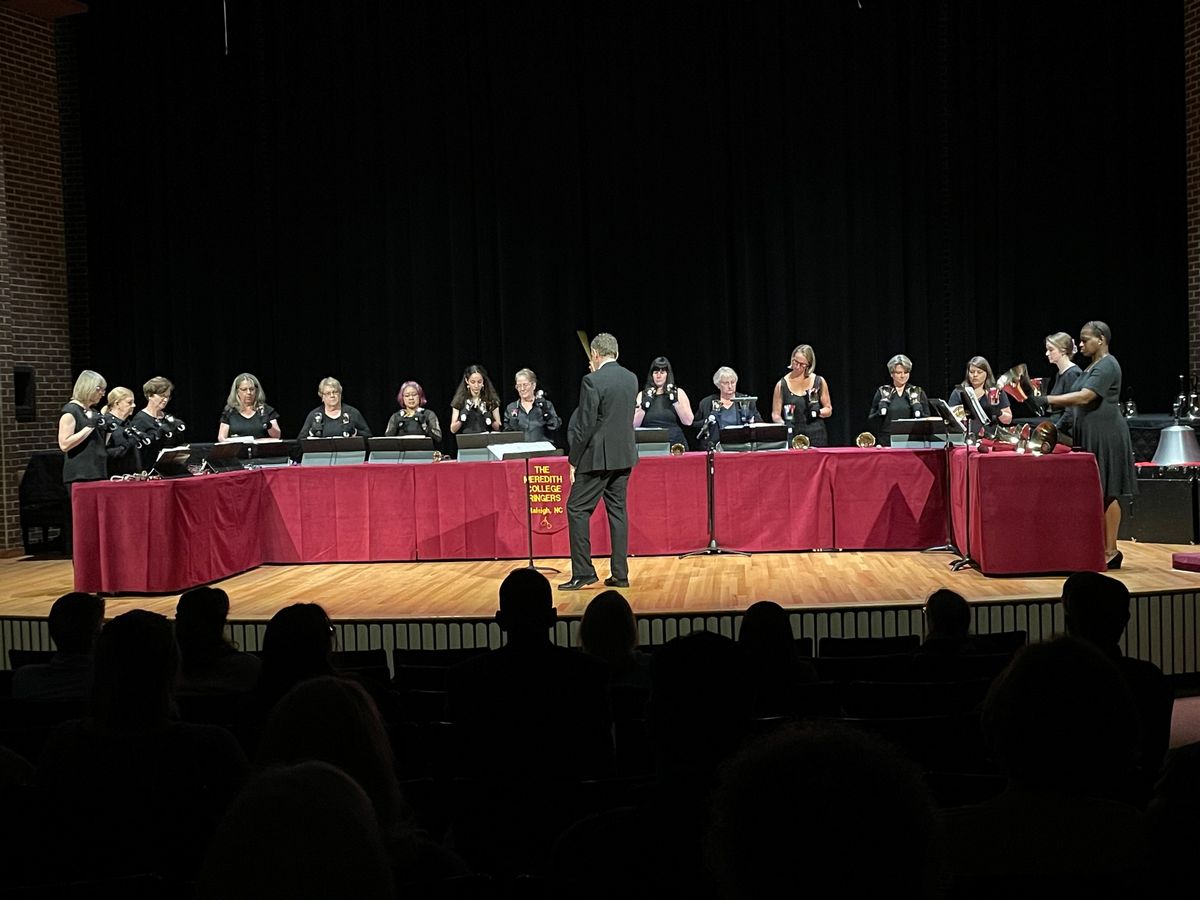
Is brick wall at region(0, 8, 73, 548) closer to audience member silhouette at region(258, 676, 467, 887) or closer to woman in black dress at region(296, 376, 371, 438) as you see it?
woman in black dress at region(296, 376, 371, 438)

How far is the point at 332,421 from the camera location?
10008 mm

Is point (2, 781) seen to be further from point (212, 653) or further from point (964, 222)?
point (964, 222)

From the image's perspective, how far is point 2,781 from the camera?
8.52 ft

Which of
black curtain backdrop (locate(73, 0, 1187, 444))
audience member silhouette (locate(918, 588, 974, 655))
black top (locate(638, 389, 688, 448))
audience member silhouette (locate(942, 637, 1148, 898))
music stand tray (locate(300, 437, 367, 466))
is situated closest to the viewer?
audience member silhouette (locate(942, 637, 1148, 898))

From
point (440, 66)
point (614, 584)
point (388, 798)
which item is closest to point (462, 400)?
point (614, 584)

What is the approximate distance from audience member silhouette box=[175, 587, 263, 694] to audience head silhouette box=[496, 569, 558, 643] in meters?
0.93

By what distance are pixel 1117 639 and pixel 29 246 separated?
11.1 meters

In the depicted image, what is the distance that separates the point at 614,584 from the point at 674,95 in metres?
6.24

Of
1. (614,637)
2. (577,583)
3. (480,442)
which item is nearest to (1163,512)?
(577,583)

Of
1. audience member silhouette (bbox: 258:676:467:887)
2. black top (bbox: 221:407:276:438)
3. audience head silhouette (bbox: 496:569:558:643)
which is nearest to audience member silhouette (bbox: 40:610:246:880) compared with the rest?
audience member silhouette (bbox: 258:676:467:887)

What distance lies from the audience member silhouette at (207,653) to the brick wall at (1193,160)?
9.30 meters

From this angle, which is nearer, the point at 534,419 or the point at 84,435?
the point at 84,435

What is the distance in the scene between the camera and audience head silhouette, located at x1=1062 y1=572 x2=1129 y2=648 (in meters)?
3.52

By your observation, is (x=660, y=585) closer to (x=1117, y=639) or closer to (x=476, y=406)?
(x=476, y=406)
